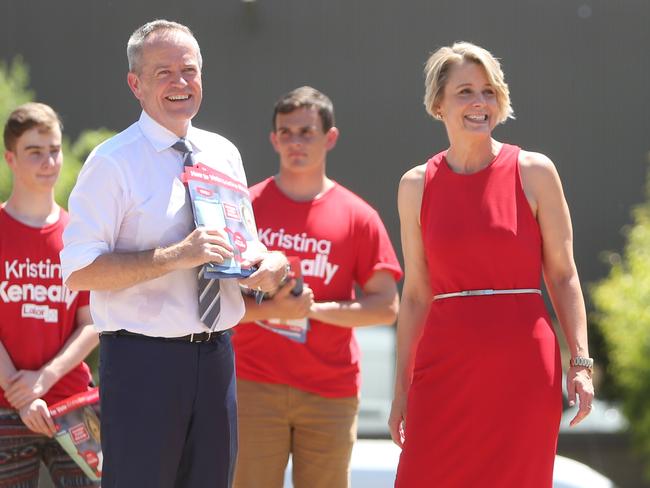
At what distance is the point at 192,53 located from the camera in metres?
3.40

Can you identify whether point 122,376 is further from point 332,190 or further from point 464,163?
point 332,190

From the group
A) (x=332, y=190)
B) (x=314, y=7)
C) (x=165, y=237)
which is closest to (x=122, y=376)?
(x=165, y=237)

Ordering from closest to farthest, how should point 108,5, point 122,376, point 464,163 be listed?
point 122,376
point 464,163
point 108,5

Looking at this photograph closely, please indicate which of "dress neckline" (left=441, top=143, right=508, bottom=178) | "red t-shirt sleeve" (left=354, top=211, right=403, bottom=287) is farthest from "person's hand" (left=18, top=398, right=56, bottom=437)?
"dress neckline" (left=441, top=143, right=508, bottom=178)

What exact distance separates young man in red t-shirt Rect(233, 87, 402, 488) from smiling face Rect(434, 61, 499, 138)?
3.34 ft

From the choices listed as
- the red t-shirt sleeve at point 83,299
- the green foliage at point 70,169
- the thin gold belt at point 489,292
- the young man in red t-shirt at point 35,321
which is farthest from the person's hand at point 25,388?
the green foliage at point 70,169

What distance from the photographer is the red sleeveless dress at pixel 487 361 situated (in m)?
3.46

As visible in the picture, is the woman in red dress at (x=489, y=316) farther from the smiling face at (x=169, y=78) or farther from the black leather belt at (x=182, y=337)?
the smiling face at (x=169, y=78)

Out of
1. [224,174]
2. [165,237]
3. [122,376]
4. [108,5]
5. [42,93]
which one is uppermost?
[108,5]

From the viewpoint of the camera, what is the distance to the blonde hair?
3.61 m

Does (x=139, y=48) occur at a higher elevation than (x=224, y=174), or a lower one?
higher

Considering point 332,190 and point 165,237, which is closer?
point 165,237

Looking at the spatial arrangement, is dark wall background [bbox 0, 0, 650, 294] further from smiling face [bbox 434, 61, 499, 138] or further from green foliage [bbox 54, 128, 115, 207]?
smiling face [bbox 434, 61, 499, 138]

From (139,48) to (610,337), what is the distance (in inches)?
203
